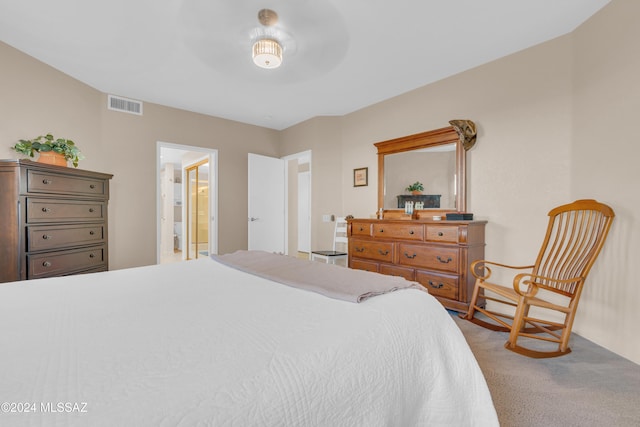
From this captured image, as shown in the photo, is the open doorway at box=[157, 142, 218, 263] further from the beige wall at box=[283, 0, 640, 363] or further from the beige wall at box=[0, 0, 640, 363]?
the beige wall at box=[283, 0, 640, 363]

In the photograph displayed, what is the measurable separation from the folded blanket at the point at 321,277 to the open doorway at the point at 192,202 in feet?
9.23

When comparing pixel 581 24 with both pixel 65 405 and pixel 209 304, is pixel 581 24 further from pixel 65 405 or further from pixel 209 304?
pixel 65 405

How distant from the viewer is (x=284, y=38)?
7.74 ft

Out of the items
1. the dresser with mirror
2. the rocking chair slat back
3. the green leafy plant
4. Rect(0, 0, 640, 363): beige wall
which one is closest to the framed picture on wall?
Rect(0, 0, 640, 363): beige wall

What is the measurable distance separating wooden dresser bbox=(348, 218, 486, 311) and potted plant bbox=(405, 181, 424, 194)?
0.57 metres

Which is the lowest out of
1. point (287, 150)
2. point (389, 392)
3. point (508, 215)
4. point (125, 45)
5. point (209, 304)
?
point (389, 392)

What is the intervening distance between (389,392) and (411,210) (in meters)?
2.91

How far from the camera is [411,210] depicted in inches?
139

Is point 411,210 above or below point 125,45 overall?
below

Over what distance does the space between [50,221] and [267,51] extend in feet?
7.74

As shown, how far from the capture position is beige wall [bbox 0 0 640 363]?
2166 mm

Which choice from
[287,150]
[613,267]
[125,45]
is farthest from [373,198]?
[125,45]

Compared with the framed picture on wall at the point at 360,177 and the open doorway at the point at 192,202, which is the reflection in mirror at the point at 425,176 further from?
the open doorway at the point at 192,202

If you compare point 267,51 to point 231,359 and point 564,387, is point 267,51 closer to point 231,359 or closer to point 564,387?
point 231,359
